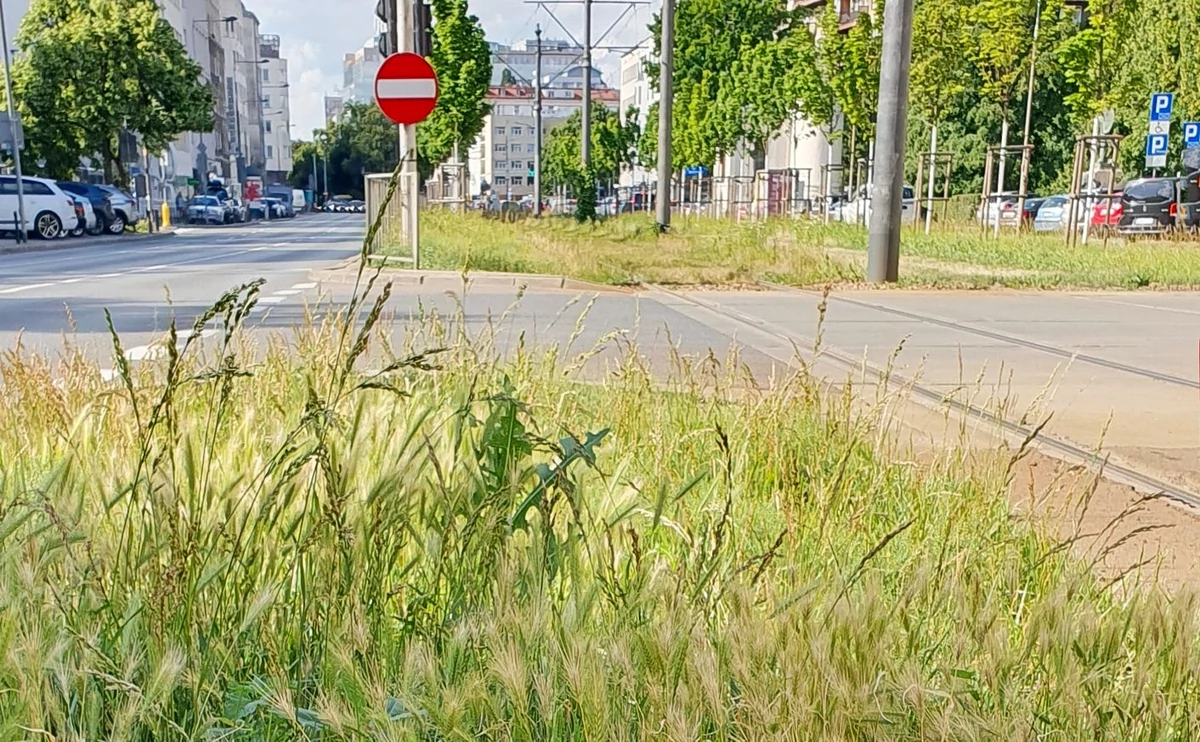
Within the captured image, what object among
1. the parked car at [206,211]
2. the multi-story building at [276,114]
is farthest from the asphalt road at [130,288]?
the multi-story building at [276,114]

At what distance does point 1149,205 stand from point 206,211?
143 feet

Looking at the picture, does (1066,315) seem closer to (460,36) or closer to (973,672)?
(973,672)

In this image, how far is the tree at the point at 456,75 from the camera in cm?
3869

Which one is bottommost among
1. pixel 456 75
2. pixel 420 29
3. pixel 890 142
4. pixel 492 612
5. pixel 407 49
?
pixel 492 612

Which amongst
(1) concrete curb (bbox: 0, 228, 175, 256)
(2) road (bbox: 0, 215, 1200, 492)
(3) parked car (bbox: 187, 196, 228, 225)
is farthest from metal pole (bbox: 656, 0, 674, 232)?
(3) parked car (bbox: 187, 196, 228, 225)

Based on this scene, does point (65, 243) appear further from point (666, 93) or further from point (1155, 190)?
point (1155, 190)

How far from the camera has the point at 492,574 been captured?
2197mm

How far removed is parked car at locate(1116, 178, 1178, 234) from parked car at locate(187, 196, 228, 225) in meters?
42.9

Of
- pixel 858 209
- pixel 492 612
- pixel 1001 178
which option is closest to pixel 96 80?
pixel 858 209

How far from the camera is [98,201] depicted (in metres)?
36.7

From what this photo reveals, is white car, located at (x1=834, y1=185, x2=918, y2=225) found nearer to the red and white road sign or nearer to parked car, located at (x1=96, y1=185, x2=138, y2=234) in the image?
the red and white road sign

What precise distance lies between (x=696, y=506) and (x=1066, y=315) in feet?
31.2

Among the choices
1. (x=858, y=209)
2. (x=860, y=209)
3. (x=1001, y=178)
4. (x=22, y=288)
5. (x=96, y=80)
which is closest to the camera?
(x=22, y=288)

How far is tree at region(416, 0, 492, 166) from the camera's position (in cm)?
3869
